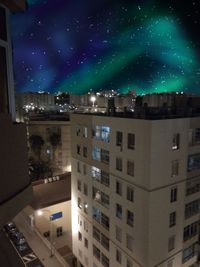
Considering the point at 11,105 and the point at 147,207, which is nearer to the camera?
the point at 11,105

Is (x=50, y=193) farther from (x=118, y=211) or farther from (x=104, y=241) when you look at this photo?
(x=118, y=211)

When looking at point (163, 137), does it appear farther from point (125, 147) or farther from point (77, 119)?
point (77, 119)

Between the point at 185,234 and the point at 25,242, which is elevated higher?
the point at 185,234

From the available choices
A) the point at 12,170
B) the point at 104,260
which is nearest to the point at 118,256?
the point at 104,260

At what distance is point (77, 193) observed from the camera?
84.0 feet

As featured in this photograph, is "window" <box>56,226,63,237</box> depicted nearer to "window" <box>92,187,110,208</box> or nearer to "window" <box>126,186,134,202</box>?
"window" <box>92,187,110,208</box>

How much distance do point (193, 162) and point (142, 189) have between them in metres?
5.06

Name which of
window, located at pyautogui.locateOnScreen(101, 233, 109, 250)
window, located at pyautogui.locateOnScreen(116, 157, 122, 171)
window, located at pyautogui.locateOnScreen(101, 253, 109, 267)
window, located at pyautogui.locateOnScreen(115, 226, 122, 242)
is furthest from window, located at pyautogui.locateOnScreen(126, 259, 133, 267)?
window, located at pyautogui.locateOnScreen(116, 157, 122, 171)

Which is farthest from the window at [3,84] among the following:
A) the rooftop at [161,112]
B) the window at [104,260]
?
the window at [104,260]

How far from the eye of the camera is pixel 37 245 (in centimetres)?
2475

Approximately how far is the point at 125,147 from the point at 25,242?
15807 millimetres

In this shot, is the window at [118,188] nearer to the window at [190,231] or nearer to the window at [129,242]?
the window at [129,242]

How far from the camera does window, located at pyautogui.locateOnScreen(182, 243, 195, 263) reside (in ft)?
64.4

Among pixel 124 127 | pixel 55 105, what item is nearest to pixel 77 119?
pixel 124 127
